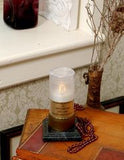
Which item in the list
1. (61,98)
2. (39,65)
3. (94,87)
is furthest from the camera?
(39,65)

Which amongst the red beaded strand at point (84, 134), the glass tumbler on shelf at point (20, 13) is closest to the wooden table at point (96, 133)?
the red beaded strand at point (84, 134)

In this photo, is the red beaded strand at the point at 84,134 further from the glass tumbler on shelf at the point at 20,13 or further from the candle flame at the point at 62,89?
the glass tumbler on shelf at the point at 20,13

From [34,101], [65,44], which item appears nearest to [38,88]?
[34,101]

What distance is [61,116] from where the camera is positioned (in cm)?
110

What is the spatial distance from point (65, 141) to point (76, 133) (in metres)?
0.03

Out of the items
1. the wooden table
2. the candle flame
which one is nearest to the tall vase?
the wooden table

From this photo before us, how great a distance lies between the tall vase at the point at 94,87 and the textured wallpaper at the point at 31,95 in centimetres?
22

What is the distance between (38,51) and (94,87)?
201 mm

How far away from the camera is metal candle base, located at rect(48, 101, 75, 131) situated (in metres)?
1.09

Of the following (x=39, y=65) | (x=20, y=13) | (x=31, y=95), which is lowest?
(x=31, y=95)

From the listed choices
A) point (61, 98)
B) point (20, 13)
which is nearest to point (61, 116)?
point (61, 98)

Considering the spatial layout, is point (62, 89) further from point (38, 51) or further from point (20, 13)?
point (20, 13)

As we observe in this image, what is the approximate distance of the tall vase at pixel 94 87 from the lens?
119cm

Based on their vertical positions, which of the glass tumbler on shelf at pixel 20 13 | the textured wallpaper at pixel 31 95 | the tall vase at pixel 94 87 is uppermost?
the glass tumbler on shelf at pixel 20 13
